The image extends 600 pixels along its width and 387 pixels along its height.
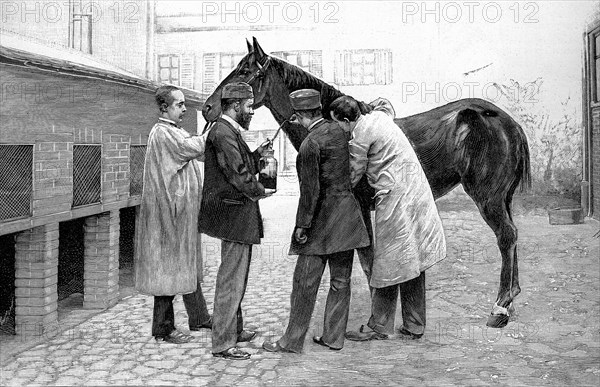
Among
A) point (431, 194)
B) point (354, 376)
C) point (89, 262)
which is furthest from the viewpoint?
point (89, 262)

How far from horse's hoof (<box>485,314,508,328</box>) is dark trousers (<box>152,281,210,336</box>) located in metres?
2.03

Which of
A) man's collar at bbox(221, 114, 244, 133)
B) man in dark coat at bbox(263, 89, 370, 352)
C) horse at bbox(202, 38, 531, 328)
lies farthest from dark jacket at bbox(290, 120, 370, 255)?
horse at bbox(202, 38, 531, 328)

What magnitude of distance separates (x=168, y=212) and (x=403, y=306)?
69.2 inches

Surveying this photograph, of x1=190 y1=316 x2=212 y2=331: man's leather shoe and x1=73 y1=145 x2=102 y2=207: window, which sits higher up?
x1=73 y1=145 x2=102 y2=207: window

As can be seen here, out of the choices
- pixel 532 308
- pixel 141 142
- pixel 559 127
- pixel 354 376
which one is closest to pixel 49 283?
pixel 141 142

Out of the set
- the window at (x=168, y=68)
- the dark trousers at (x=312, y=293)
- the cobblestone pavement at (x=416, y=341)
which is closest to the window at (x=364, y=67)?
the cobblestone pavement at (x=416, y=341)

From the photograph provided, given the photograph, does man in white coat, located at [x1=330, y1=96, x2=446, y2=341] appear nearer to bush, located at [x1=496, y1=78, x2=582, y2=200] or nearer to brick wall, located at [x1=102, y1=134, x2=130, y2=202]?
bush, located at [x1=496, y1=78, x2=582, y2=200]

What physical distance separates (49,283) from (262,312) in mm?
1488

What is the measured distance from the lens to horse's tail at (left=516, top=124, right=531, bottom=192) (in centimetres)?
490

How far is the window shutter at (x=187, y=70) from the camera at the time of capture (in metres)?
4.89

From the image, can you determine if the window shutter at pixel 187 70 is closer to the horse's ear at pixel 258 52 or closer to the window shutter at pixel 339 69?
the horse's ear at pixel 258 52

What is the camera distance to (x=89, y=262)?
5.00m

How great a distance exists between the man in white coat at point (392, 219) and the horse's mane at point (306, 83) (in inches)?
6.4

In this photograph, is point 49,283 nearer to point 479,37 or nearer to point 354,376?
point 354,376
